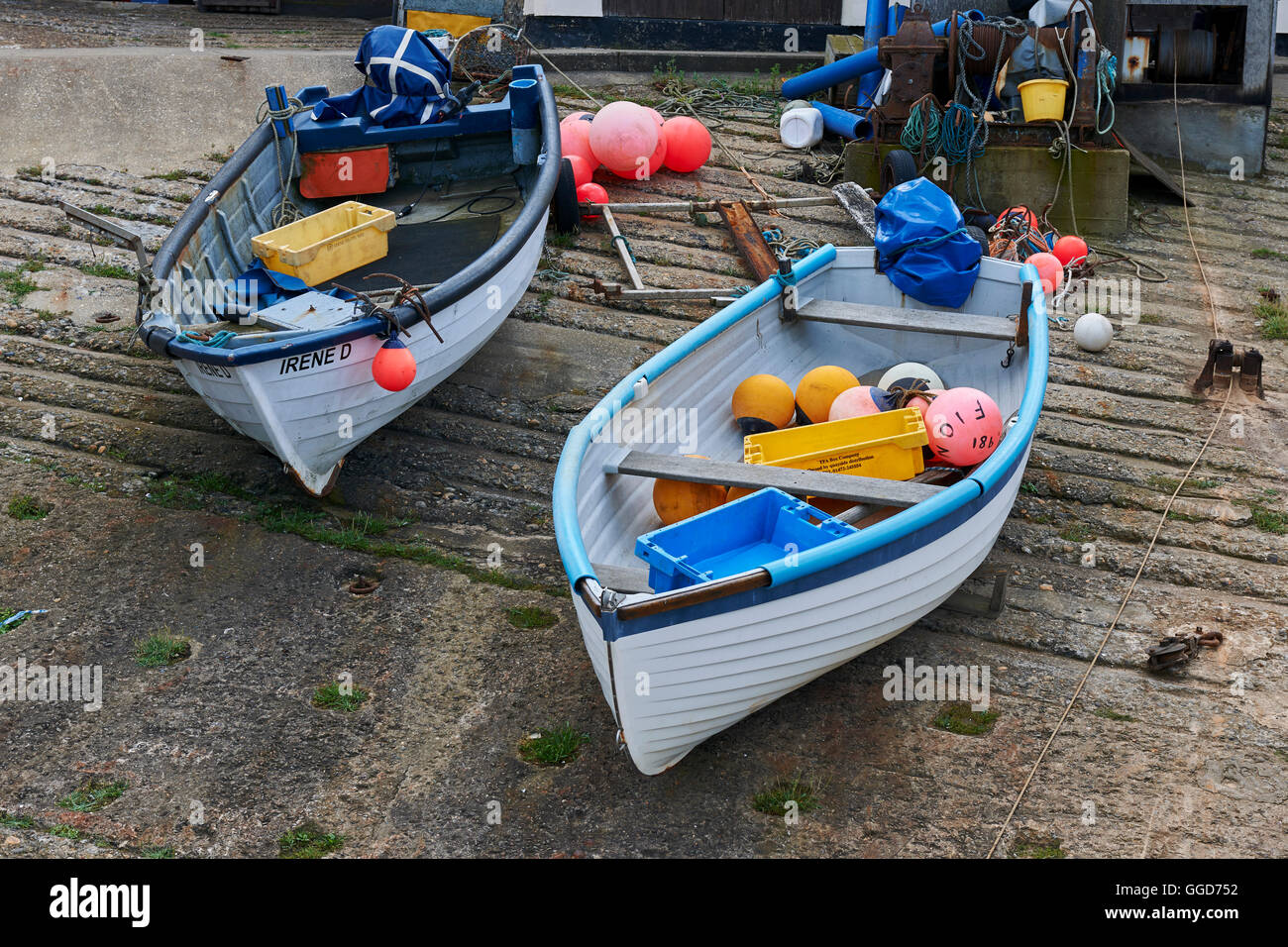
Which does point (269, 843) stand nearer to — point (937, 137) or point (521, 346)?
point (521, 346)

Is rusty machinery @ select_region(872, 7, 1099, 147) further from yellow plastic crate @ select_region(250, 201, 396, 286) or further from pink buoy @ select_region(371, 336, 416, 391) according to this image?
pink buoy @ select_region(371, 336, 416, 391)

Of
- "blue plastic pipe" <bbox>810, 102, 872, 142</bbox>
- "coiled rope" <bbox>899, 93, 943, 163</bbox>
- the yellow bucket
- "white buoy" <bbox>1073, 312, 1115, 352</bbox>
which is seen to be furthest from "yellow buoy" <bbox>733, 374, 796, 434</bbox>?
"blue plastic pipe" <bbox>810, 102, 872, 142</bbox>

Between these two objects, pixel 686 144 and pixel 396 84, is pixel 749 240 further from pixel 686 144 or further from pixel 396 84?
pixel 396 84

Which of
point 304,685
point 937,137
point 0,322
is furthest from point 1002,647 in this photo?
point 0,322

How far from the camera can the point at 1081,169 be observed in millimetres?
9703

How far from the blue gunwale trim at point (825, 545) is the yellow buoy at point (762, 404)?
33cm

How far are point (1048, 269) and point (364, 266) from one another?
487 cm

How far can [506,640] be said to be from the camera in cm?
511

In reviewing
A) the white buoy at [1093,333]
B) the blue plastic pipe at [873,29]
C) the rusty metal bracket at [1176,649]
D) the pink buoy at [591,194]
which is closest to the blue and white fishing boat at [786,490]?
the rusty metal bracket at [1176,649]

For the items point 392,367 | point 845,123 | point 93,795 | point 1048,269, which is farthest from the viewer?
point 845,123

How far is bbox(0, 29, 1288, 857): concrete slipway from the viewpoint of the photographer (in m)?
4.16

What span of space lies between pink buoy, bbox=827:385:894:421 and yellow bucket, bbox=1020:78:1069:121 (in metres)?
5.21

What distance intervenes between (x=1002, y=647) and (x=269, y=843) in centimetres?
322

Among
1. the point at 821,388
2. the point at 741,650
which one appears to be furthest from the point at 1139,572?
the point at 741,650
